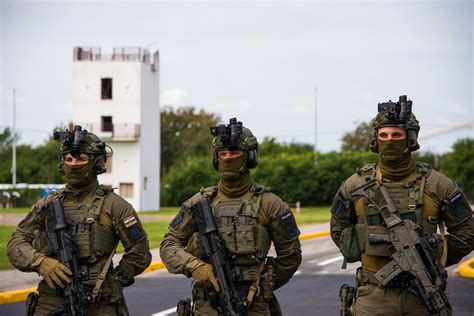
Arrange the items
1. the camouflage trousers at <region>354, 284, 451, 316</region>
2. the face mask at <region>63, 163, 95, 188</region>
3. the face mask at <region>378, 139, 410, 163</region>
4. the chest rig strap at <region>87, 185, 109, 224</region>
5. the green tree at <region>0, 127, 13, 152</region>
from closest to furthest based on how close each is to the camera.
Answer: the camouflage trousers at <region>354, 284, 451, 316</region>
the face mask at <region>378, 139, 410, 163</region>
the chest rig strap at <region>87, 185, 109, 224</region>
the face mask at <region>63, 163, 95, 188</region>
the green tree at <region>0, 127, 13, 152</region>

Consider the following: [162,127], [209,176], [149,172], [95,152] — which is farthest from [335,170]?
[95,152]

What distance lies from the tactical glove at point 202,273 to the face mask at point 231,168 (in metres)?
0.76

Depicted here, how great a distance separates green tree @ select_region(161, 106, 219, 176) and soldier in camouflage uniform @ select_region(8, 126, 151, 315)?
7536 centimetres

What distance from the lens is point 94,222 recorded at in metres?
8.23

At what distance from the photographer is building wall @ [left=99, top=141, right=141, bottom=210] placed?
6431cm

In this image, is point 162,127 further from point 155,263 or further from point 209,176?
point 155,263

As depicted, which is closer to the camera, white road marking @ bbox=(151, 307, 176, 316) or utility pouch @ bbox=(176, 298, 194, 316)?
utility pouch @ bbox=(176, 298, 194, 316)

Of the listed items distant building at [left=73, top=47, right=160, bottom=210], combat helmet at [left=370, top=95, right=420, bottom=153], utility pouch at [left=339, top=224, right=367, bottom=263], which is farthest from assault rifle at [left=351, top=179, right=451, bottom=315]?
distant building at [left=73, top=47, right=160, bottom=210]

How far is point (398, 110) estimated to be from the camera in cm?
758

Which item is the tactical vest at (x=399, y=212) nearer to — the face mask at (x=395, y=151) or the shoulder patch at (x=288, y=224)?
the face mask at (x=395, y=151)

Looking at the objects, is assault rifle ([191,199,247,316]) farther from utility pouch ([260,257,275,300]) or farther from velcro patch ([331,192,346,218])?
velcro patch ([331,192,346,218])

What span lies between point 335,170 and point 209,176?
27.3 ft

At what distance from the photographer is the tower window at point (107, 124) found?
64250mm

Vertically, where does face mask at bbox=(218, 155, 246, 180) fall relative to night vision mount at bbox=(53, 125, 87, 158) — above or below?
below
